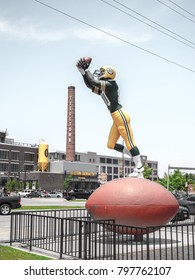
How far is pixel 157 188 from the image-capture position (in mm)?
11438

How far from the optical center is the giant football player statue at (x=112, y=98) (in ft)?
44.8

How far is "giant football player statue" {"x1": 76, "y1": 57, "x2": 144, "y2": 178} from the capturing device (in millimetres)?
13641

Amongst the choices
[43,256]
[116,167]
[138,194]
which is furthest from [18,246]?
[116,167]

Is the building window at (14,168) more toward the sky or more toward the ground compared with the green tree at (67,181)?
more toward the sky

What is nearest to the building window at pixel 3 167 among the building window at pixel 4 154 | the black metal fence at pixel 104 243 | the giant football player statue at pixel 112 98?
the building window at pixel 4 154

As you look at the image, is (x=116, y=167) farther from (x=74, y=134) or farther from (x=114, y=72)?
(x=114, y=72)

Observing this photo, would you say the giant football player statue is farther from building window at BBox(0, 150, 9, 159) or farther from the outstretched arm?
building window at BBox(0, 150, 9, 159)

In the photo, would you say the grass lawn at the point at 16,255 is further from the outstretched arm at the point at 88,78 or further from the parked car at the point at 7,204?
the parked car at the point at 7,204

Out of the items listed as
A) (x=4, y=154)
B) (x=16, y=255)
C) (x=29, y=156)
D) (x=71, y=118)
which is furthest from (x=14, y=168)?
(x=16, y=255)

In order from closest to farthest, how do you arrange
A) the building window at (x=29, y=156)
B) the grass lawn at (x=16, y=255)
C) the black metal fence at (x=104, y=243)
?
the black metal fence at (x=104, y=243) → the grass lawn at (x=16, y=255) → the building window at (x=29, y=156)

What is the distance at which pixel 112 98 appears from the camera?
13.7m

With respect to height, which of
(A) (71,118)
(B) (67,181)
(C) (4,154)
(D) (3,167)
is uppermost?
(A) (71,118)

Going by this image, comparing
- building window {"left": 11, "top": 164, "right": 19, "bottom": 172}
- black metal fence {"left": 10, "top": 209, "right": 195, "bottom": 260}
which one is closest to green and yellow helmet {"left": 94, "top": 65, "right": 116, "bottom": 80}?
black metal fence {"left": 10, "top": 209, "right": 195, "bottom": 260}

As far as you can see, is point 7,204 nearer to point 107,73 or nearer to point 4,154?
point 107,73
